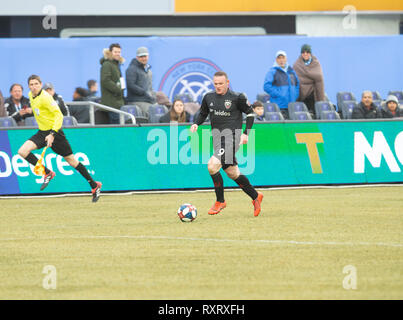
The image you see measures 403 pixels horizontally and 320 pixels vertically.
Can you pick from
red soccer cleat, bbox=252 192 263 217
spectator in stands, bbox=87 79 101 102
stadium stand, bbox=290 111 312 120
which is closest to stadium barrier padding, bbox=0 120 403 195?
stadium stand, bbox=290 111 312 120

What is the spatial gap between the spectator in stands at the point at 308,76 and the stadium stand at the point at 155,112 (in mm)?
4056

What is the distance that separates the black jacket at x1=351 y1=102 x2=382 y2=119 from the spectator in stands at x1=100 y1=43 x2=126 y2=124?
529cm

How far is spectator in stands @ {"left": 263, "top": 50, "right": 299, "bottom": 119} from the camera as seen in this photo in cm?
2236

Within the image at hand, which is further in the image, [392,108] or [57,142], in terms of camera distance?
[392,108]

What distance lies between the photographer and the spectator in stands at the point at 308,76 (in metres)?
23.0

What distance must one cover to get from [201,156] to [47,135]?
349 centimetres

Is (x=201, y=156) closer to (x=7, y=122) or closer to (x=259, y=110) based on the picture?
(x=259, y=110)

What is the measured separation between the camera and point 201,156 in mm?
19594

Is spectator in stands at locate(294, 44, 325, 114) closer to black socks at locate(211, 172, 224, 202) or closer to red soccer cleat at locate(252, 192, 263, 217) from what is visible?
black socks at locate(211, 172, 224, 202)

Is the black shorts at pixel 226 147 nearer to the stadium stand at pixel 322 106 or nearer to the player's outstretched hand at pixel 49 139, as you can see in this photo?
the player's outstretched hand at pixel 49 139

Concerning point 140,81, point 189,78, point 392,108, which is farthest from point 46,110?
point 189,78

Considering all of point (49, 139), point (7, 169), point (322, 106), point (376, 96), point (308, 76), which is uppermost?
point (308, 76)

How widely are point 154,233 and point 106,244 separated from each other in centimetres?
113
